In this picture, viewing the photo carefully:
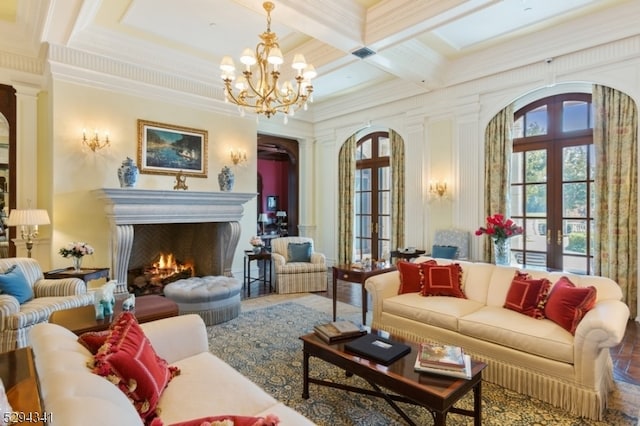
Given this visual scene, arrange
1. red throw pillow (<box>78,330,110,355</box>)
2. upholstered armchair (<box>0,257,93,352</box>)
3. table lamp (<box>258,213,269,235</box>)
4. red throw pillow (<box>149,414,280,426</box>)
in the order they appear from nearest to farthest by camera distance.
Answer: red throw pillow (<box>149,414,280,426</box>) < red throw pillow (<box>78,330,110,355</box>) < upholstered armchair (<box>0,257,93,352</box>) < table lamp (<box>258,213,269,235</box>)

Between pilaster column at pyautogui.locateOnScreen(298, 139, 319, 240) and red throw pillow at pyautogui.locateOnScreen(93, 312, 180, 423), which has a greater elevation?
pilaster column at pyautogui.locateOnScreen(298, 139, 319, 240)

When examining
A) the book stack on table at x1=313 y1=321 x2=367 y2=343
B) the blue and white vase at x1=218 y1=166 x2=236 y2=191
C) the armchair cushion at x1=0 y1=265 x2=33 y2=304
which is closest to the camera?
the book stack on table at x1=313 y1=321 x2=367 y2=343

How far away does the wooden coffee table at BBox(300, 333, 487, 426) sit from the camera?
1866 mm

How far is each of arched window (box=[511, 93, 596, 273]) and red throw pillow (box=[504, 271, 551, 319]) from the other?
2.47 metres

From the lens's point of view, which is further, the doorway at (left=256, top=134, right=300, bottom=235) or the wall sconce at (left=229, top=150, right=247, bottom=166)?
the doorway at (left=256, top=134, right=300, bottom=235)

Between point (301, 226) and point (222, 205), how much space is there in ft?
9.65

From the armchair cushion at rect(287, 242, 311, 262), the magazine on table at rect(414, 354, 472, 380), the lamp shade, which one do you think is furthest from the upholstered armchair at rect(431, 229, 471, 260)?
the lamp shade

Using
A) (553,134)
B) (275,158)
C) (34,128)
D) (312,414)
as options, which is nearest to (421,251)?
(553,134)

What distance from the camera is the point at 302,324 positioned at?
13.9 feet

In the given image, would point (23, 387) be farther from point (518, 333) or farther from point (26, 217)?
point (26, 217)

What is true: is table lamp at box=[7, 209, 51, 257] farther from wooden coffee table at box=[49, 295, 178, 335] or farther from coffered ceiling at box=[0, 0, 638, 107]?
coffered ceiling at box=[0, 0, 638, 107]

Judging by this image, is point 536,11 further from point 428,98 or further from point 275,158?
point 275,158

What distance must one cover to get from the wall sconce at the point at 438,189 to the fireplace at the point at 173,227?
10.5ft

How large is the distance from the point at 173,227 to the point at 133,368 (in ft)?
16.2
